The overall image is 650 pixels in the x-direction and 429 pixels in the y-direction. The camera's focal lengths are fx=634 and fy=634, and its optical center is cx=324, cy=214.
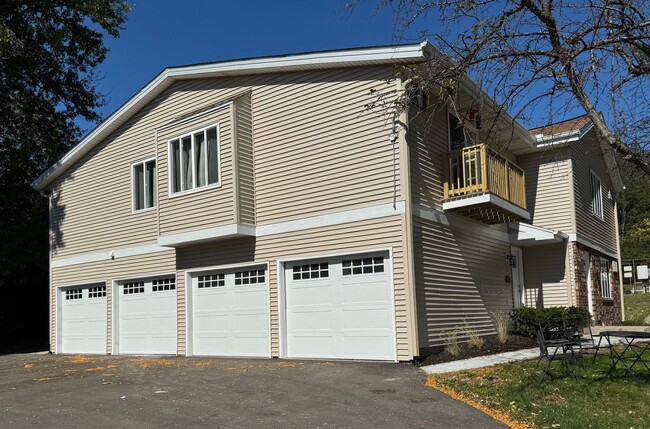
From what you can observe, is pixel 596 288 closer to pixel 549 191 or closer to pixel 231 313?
pixel 549 191

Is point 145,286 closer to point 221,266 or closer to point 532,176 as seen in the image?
point 221,266

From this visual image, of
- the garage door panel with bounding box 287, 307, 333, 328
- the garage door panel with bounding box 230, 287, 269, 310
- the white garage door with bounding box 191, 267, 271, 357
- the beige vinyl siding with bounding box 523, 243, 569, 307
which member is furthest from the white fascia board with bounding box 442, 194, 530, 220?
the beige vinyl siding with bounding box 523, 243, 569, 307

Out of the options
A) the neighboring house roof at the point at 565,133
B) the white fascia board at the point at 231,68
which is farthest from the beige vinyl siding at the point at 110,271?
the neighboring house roof at the point at 565,133

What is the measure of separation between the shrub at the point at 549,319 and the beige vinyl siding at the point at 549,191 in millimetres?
2686

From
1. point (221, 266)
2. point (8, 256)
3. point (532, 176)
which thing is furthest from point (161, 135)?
point (532, 176)

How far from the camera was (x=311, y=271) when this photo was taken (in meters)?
13.5

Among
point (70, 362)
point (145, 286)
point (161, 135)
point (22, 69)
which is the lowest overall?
point (70, 362)

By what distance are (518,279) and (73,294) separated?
43.6 ft

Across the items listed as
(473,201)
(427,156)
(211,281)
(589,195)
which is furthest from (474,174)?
(589,195)

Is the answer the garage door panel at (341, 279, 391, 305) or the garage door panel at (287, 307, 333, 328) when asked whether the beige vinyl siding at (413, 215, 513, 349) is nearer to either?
the garage door panel at (341, 279, 391, 305)

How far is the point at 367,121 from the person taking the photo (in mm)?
12734

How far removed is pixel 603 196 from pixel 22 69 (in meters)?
21.8

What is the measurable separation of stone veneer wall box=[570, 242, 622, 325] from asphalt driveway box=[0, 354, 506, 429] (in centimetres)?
825

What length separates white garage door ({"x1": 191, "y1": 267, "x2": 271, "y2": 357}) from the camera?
46.4 ft
